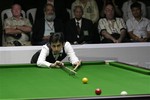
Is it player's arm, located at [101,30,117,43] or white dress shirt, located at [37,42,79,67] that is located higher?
player's arm, located at [101,30,117,43]

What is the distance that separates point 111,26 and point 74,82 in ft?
12.7

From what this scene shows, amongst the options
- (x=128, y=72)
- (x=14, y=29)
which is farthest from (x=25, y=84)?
(x=14, y=29)

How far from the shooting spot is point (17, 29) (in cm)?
655

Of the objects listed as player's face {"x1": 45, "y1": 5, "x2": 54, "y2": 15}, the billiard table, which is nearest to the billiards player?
the billiard table

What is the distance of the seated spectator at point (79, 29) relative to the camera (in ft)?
21.8

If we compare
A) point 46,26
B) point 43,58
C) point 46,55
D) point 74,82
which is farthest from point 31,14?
point 74,82

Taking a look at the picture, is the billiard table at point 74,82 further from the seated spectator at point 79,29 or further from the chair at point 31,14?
the chair at point 31,14

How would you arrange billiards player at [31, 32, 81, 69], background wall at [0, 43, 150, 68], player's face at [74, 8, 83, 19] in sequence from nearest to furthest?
billiards player at [31, 32, 81, 69] → background wall at [0, 43, 150, 68] → player's face at [74, 8, 83, 19]

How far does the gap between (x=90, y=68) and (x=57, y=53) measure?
82 centimetres

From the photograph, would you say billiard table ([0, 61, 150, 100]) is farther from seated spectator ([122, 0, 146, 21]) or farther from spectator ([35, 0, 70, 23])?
seated spectator ([122, 0, 146, 21])

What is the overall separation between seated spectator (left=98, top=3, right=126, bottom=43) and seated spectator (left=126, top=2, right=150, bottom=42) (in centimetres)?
17

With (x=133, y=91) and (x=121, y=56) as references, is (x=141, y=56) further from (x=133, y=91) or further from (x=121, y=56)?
(x=133, y=91)

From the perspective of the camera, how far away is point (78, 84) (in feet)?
Result: 10.1

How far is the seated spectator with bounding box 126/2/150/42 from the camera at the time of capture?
6.95 metres
